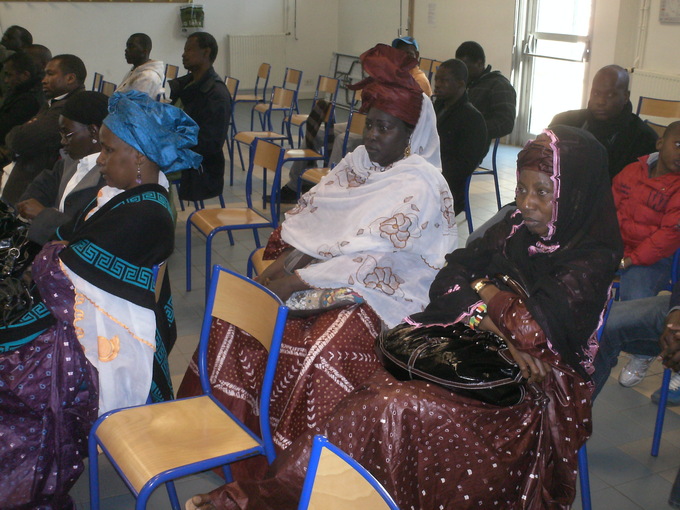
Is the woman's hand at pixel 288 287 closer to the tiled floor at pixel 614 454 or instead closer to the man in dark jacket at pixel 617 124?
the tiled floor at pixel 614 454

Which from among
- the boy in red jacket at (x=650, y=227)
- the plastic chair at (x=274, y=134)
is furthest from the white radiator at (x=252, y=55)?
the boy in red jacket at (x=650, y=227)

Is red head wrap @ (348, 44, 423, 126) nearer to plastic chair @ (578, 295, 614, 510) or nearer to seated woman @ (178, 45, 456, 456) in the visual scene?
seated woman @ (178, 45, 456, 456)

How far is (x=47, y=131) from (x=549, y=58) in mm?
5336

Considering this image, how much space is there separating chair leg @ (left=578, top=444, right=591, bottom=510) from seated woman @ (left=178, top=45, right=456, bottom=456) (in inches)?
25.5

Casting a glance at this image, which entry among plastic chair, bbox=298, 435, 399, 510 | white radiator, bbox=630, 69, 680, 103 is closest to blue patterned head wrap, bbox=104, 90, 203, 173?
plastic chair, bbox=298, 435, 399, 510

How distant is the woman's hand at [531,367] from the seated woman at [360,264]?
53 centimetres

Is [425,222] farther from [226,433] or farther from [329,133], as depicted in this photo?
[329,133]

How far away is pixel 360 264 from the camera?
2.37 m

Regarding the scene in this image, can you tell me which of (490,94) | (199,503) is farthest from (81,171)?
(490,94)

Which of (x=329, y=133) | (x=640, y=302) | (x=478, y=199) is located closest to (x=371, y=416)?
(x=640, y=302)

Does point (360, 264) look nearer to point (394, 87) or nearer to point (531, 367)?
point (394, 87)

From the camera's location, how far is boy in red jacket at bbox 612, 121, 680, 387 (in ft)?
9.59

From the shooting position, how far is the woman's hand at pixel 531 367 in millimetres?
1770

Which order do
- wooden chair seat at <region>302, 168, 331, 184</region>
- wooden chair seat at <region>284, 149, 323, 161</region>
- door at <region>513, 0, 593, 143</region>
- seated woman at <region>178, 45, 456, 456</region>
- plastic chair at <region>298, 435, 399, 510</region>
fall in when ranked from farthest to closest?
door at <region>513, 0, 593, 143</region>, wooden chair seat at <region>284, 149, 323, 161</region>, wooden chair seat at <region>302, 168, 331, 184</region>, seated woman at <region>178, 45, 456, 456</region>, plastic chair at <region>298, 435, 399, 510</region>
